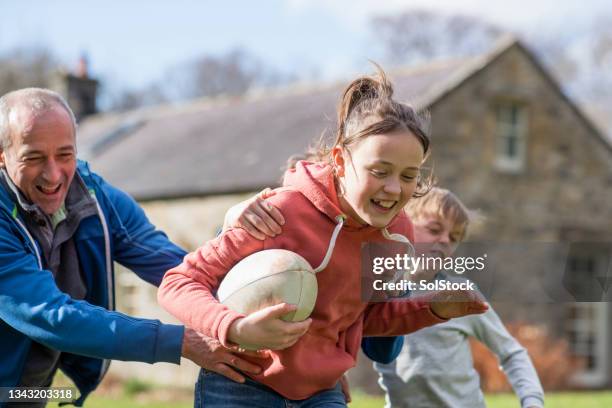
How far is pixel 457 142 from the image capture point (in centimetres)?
2011

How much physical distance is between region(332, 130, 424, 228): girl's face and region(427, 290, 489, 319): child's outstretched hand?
41 centimetres

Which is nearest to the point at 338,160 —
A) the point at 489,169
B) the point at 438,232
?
the point at 438,232

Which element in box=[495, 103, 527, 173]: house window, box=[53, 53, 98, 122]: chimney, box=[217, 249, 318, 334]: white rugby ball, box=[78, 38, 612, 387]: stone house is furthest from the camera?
box=[53, 53, 98, 122]: chimney

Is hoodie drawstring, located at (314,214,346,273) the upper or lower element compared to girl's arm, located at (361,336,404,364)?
upper

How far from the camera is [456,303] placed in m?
4.00

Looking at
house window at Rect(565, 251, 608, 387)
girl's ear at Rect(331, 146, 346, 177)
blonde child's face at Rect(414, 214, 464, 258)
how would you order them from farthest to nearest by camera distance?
house window at Rect(565, 251, 608, 387)
blonde child's face at Rect(414, 214, 464, 258)
girl's ear at Rect(331, 146, 346, 177)

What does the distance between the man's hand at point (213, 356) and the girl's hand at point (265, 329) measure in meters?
0.33

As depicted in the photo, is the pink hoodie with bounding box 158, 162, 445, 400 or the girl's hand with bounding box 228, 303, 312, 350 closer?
the girl's hand with bounding box 228, 303, 312, 350

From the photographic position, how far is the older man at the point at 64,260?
3.97m

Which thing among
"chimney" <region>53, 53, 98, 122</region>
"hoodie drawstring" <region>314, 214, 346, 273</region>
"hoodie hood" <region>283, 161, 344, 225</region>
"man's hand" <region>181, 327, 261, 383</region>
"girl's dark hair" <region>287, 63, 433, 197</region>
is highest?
"chimney" <region>53, 53, 98, 122</region>

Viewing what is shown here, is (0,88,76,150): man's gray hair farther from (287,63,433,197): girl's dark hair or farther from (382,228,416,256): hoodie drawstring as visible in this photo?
(382,228,416,256): hoodie drawstring

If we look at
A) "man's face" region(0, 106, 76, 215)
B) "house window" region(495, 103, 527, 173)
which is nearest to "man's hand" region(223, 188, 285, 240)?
"man's face" region(0, 106, 76, 215)

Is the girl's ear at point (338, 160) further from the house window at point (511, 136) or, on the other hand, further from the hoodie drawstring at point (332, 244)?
the house window at point (511, 136)

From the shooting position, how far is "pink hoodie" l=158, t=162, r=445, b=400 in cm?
392
